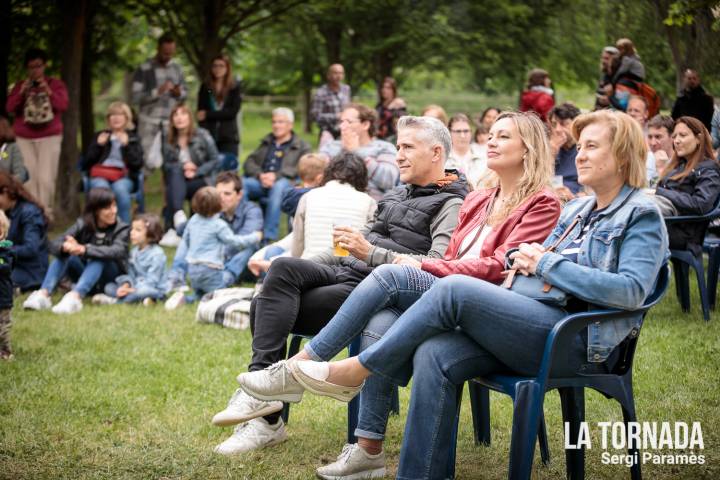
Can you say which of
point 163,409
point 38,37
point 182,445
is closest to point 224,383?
point 163,409

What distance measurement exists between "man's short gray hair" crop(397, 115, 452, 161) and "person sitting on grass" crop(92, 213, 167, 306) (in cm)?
410

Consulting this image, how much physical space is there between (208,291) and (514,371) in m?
4.95

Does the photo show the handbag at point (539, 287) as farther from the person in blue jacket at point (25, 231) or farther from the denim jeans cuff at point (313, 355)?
the person in blue jacket at point (25, 231)

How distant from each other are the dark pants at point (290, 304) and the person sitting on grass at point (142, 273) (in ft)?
12.5

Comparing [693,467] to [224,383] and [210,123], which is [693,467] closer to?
[224,383]

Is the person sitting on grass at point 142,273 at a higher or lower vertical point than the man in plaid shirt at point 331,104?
lower

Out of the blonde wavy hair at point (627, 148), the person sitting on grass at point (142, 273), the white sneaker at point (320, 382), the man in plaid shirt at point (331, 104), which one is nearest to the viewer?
the blonde wavy hair at point (627, 148)

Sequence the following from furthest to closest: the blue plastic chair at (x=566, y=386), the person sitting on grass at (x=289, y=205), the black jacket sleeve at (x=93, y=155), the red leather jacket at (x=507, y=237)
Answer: the black jacket sleeve at (x=93, y=155) → the person sitting on grass at (x=289, y=205) → the red leather jacket at (x=507, y=237) → the blue plastic chair at (x=566, y=386)

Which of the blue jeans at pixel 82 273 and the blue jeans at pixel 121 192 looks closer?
the blue jeans at pixel 82 273

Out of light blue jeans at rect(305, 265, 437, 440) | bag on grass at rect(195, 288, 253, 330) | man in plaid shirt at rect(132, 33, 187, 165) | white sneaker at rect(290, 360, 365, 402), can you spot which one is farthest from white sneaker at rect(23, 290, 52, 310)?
white sneaker at rect(290, 360, 365, 402)

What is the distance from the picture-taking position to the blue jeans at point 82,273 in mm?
8016

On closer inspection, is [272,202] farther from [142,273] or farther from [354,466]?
[354,466]

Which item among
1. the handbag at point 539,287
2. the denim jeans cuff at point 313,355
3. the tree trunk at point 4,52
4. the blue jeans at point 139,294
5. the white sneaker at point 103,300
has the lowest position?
the white sneaker at point 103,300

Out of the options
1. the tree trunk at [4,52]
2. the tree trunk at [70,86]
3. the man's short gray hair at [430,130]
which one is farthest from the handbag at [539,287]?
the tree trunk at [4,52]
